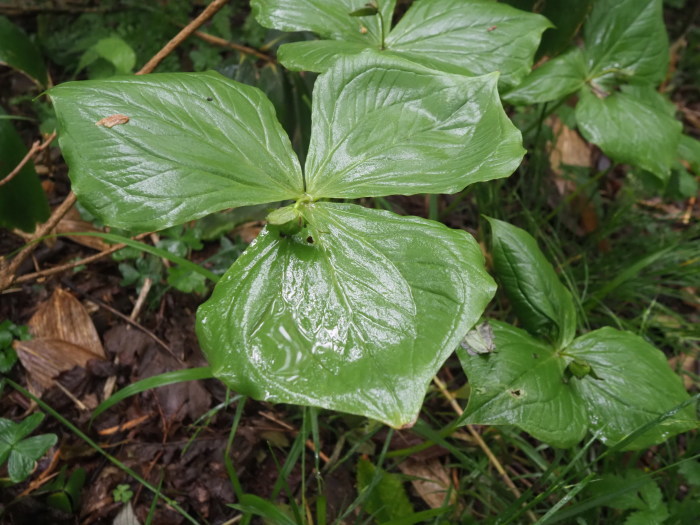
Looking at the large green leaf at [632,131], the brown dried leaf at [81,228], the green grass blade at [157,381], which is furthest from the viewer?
the brown dried leaf at [81,228]

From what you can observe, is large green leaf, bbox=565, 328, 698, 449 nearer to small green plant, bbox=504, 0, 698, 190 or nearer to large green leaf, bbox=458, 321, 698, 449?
large green leaf, bbox=458, 321, 698, 449

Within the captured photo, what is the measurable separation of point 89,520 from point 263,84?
1.52m

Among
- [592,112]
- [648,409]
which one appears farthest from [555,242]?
[648,409]

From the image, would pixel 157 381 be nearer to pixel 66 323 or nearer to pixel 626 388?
pixel 66 323

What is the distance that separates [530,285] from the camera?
133 centimetres

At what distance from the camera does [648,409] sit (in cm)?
124

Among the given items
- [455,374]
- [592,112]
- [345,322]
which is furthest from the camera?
[455,374]

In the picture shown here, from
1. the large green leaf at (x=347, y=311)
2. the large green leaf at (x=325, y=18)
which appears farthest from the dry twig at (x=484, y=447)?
the large green leaf at (x=325, y=18)

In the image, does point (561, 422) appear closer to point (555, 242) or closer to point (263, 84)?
point (555, 242)

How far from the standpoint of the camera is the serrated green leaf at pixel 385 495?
1442 millimetres

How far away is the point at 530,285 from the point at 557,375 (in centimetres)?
24

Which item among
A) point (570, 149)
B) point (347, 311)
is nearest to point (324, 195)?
point (347, 311)

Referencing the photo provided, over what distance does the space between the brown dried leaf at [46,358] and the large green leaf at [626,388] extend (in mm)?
1524

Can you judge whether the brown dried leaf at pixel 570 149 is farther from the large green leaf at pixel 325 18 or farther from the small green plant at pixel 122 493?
the small green plant at pixel 122 493
